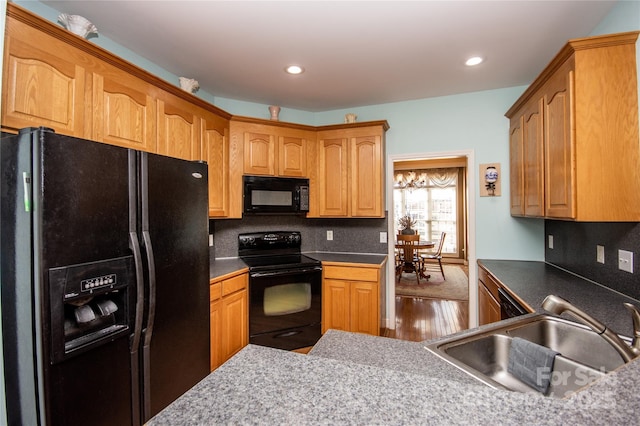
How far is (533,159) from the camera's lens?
A: 212cm

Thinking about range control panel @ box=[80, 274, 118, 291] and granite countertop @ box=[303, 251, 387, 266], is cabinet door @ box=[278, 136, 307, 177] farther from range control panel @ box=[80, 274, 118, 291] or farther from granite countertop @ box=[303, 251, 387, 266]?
range control panel @ box=[80, 274, 118, 291]

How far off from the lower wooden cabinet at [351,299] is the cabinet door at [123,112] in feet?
6.21

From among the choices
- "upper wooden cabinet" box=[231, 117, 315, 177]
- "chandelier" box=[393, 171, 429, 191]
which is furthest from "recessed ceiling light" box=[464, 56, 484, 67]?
"chandelier" box=[393, 171, 429, 191]

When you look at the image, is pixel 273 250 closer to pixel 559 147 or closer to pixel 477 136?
pixel 477 136

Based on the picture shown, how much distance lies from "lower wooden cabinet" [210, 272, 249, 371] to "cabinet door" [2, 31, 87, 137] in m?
1.30

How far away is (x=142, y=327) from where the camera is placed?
1.43m

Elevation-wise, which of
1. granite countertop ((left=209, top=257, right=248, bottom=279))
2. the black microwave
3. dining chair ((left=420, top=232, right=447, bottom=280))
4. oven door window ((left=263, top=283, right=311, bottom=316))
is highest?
the black microwave

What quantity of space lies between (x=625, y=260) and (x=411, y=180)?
246 inches

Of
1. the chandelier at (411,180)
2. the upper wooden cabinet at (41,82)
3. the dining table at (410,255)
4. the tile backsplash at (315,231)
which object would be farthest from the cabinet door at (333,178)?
the chandelier at (411,180)

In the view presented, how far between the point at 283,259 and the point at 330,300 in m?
0.63

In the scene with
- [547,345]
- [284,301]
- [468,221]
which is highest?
[468,221]

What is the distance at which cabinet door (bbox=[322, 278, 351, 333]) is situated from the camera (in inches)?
110

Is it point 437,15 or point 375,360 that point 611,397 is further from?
point 437,15

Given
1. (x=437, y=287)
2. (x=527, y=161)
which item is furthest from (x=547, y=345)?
(x=437, y=287)
